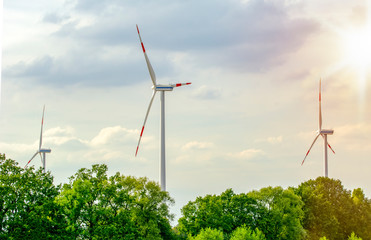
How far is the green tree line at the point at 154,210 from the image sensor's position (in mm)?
77938

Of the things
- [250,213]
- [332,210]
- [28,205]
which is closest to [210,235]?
[250,213]

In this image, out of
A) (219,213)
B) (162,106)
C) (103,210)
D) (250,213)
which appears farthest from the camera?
(162,106)

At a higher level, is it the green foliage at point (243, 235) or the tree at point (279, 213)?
the tree at point (279, 213)

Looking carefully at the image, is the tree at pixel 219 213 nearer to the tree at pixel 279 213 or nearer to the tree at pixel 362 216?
the tree at pixel 279 213

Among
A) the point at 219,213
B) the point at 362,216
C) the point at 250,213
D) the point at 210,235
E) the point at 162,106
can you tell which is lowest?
the point at 210,235

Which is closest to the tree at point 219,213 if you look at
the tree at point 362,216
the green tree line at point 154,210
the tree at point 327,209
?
the green tree line at point 154,210

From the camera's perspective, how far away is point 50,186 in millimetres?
82250

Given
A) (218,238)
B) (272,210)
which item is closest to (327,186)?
(272,210)

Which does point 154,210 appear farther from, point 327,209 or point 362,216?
point 362,216

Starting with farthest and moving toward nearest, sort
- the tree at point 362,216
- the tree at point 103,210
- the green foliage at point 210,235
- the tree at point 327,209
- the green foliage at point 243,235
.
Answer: the tree at point 362,216
the tree at point 327,209
the green foliage at point 243,235
the green foliage at point 210,235
the tree at point 103,210

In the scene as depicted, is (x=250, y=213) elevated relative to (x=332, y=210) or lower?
lower

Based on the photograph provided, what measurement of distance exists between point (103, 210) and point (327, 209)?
5627 centimetres

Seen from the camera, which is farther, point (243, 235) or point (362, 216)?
point (362, 216)

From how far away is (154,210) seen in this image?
323 ft
